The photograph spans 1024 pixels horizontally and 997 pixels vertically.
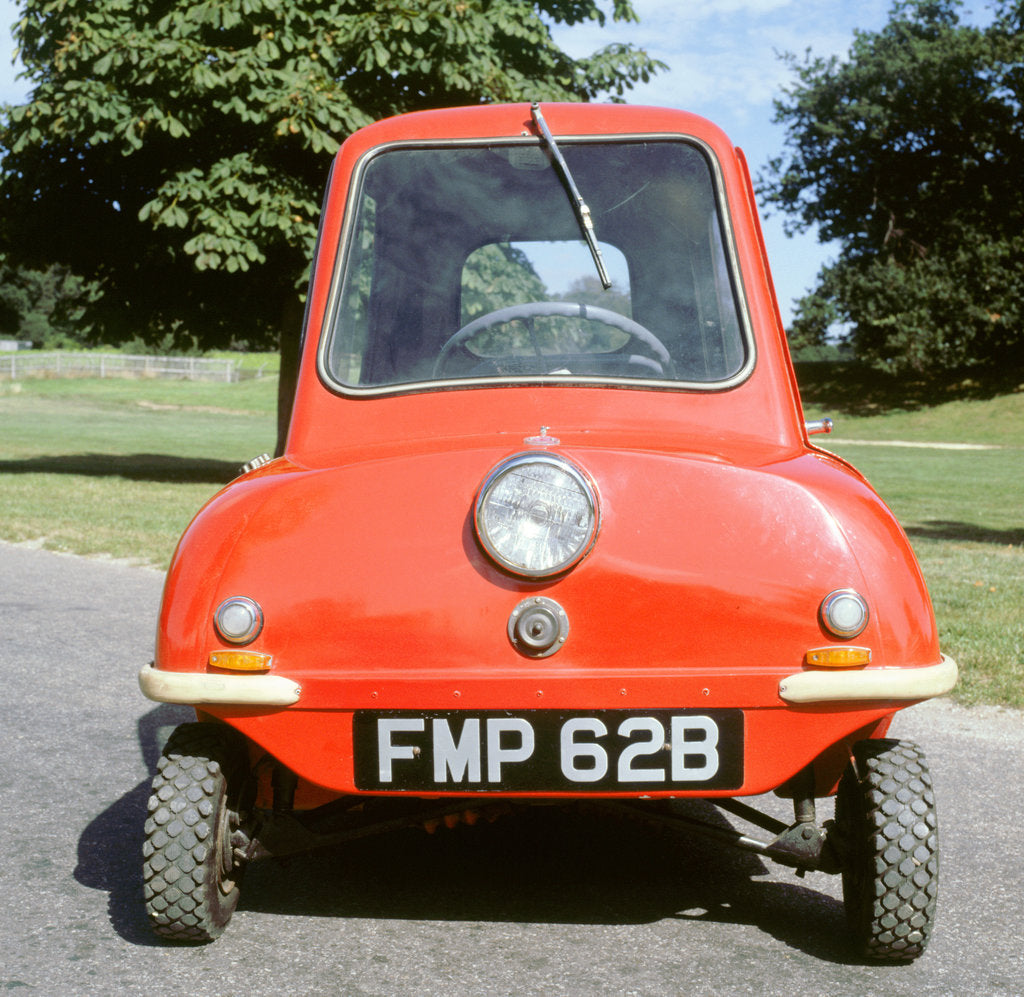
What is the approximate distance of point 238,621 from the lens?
2699mm

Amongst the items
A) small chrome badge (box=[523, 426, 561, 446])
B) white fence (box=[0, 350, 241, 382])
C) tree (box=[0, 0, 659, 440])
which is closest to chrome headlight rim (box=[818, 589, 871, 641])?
small chrome badge (box=[523, 426, 561, 446])

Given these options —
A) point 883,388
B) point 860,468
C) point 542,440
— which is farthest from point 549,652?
point 883,388

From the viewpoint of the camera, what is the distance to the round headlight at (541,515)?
8.75 feet

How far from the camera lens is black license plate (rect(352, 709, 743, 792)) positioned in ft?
8.73

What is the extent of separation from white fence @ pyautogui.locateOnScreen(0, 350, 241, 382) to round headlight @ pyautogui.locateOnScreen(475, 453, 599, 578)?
203 feet

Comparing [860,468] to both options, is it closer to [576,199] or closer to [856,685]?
[576,199]

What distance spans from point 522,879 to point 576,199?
1.88 m

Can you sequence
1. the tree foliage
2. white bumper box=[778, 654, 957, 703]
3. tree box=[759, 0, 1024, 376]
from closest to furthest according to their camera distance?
white bumper box=[778, 654, 957, 703], the tree foliage, tree box=[759, 0, 1024, 376]

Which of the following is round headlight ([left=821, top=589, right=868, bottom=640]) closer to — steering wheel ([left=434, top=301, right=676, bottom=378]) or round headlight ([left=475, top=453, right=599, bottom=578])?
round headlight ([left=475, top=453, right=599, bottom=578])

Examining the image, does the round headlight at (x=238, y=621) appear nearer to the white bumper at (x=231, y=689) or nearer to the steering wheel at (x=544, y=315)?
the white bumper at (x=231, y=689)

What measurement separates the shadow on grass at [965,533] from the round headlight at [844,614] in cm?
1056

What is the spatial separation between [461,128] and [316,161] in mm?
13634

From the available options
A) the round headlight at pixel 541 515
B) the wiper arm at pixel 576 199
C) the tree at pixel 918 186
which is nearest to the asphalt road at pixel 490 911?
the round headlight at pixel 541 515

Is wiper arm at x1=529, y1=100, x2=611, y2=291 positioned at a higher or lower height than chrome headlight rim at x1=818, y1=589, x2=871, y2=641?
higher
